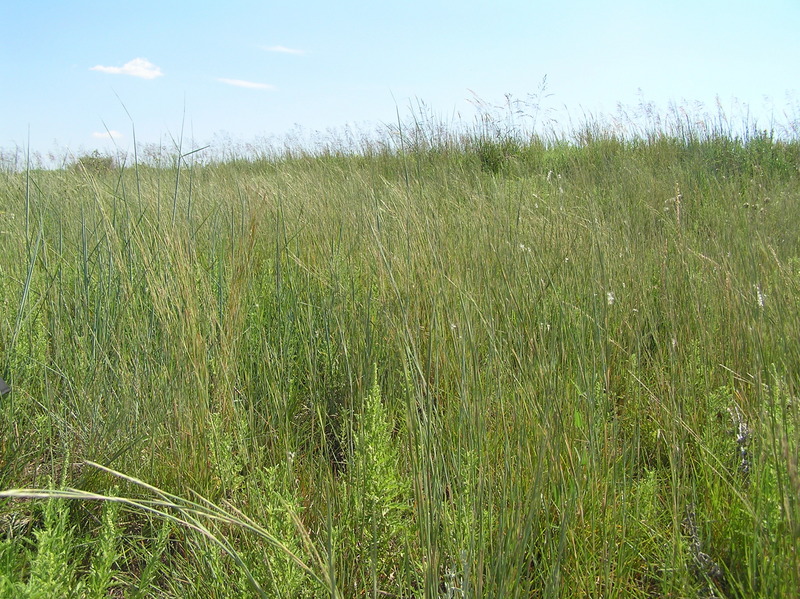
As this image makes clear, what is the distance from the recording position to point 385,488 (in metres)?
1.17

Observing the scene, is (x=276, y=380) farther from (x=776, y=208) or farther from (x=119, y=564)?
(x=776, y=208)

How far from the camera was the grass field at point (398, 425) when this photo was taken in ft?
3.62

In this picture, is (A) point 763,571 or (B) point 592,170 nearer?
(A) point 763,571

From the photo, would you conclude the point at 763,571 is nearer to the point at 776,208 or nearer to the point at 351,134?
the point at 776,208

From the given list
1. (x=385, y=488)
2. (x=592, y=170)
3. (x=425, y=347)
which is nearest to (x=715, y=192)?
(x=592, y=170)

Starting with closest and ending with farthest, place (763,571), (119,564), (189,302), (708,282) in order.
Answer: (763,571), (119,564), (189,302), (708,282)

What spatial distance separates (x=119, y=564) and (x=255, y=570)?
1.55ft

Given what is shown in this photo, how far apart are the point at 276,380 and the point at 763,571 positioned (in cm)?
141

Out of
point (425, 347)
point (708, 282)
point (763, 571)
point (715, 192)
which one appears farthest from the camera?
point (715, 192)

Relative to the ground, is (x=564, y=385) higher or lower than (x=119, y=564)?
higher

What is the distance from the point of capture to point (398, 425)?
73.7 inches

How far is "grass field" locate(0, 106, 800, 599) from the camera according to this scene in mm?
1104

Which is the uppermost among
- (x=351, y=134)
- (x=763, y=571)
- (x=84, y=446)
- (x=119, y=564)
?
(x=351, y=134)

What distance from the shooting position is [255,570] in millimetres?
1187
